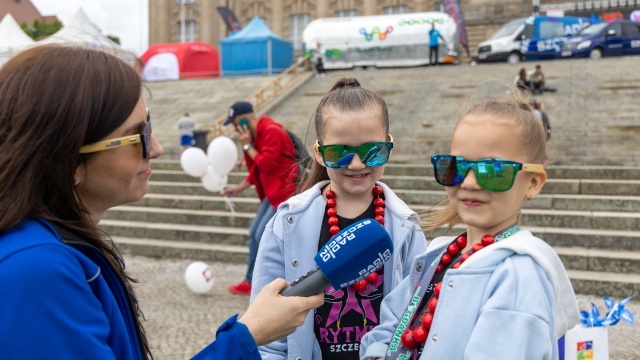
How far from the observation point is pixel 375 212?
95.7 inches

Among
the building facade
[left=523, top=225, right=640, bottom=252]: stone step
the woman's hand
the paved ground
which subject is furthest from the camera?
the building facade

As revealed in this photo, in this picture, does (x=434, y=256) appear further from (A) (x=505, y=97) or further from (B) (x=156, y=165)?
(B) (x=156, y=165)

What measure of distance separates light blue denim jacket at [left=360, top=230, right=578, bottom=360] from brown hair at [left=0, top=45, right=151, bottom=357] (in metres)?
0.91

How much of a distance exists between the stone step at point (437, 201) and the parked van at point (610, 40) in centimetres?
1490

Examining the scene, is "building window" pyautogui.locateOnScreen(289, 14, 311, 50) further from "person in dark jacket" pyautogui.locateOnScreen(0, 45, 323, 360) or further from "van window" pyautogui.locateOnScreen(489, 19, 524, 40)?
"person in dark jacket" pyautogui.locateOnScreen(0, 45, 323, 360)

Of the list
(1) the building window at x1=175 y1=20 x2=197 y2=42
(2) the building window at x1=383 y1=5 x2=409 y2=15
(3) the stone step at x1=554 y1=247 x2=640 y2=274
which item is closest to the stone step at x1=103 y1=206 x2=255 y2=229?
(3) the stone step at x1=554 y1=247 x2=640 y2=274

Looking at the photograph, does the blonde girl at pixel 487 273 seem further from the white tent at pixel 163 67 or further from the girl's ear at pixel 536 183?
the white tent at pixel 163 67

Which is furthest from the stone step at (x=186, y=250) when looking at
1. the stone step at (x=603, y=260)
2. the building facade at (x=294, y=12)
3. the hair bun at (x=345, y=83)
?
the building facade at (x=294, y=12)

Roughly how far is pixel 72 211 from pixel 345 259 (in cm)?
68

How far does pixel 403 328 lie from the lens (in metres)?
1.80

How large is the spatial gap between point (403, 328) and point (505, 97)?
792 mm

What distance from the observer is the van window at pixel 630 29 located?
799 inches

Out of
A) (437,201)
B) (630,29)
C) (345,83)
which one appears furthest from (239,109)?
(630,29)

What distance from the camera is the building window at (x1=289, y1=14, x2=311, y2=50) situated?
118 ft
